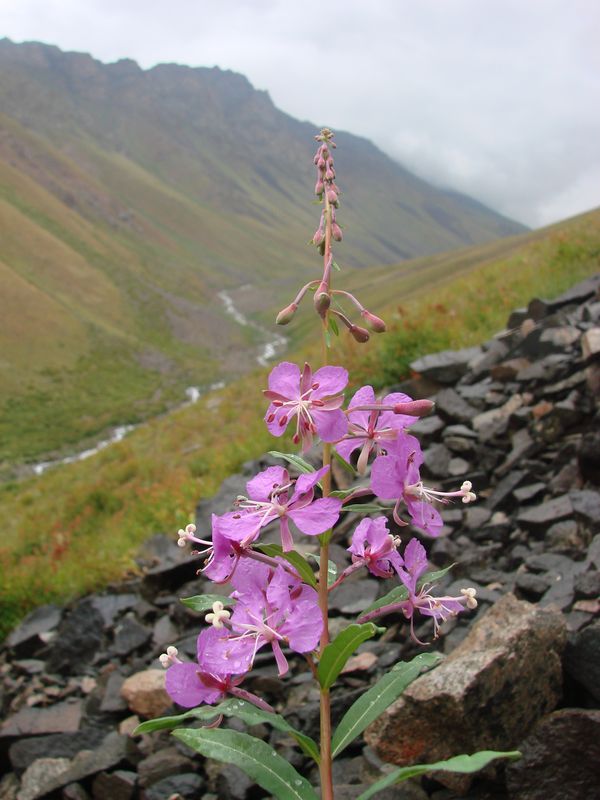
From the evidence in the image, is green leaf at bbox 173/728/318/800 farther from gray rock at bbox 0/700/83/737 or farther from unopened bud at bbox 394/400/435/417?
gray rock at bbox 0/700/83/737

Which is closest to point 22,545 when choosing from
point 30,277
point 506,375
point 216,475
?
point 216,475

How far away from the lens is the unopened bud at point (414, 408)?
91.7 inches

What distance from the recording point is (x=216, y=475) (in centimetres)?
1105

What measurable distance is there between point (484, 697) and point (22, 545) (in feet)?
37.7

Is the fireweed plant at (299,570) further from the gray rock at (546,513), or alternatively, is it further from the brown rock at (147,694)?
the gray rock at (546,513)

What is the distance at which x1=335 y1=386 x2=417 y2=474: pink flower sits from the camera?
2438 mm

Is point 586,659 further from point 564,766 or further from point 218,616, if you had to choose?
point 218,616

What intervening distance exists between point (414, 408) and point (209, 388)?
6731cm

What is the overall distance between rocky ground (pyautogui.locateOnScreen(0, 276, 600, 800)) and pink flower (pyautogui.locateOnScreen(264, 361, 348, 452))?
77.6 inches

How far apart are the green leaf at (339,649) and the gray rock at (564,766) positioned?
1580 mm

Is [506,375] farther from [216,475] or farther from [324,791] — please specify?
[324,791]

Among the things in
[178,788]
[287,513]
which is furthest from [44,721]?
[287,513]

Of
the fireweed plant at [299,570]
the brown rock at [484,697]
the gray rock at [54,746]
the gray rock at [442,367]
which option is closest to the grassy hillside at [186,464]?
the gray rock at [442,367]

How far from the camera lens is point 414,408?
93.1 inches
